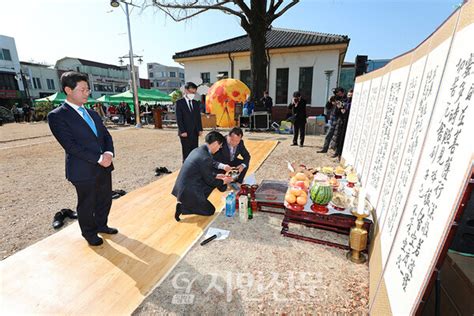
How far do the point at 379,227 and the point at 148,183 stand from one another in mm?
4197

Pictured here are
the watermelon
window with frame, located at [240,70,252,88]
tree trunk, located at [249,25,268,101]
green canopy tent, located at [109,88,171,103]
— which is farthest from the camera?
green canopy tent, located at [109,88,171,103]

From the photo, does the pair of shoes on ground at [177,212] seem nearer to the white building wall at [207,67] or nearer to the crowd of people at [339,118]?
the crowd of people at [339,118]

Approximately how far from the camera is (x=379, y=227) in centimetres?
234

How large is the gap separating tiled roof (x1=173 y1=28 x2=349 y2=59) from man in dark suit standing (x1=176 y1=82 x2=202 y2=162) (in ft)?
39.5

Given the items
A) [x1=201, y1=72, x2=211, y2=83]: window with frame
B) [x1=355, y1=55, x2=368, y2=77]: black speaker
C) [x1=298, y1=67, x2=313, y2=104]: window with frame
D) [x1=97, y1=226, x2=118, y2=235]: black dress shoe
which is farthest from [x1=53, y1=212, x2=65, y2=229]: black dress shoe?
[x1=201, y1=72, x2=211, y2=83]: window with frame

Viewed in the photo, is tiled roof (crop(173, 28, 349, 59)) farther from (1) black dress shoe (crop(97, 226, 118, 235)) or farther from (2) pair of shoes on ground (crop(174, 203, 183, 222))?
(1) black dress shoe (crop(97, 226, 118, 235))

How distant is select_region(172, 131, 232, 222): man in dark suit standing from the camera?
3.22 metres

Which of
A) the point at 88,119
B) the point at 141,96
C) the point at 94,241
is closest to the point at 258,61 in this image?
the point at 88,119

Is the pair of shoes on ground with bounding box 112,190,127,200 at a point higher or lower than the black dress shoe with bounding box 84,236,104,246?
lower

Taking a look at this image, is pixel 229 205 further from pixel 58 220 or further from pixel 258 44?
pixel 258 44

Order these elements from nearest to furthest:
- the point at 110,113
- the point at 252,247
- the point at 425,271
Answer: the point at 425,271, the point at 252,247, the point at 110,113

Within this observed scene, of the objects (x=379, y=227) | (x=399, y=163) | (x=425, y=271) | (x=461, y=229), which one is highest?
(x=399, y=163)

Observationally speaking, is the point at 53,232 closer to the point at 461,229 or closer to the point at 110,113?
the point at 461,229

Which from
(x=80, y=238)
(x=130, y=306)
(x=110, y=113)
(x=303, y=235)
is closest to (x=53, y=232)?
(x=80, y=238)
